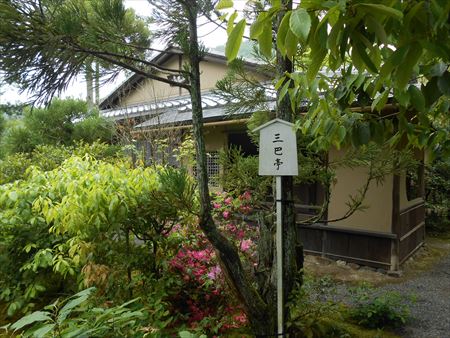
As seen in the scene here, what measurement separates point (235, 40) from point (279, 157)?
4.83ft

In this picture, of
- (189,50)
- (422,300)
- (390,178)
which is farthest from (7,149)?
(422,300)

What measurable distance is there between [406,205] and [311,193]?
169cm

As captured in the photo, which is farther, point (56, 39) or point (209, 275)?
point (209, 275)

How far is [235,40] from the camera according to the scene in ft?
2.91

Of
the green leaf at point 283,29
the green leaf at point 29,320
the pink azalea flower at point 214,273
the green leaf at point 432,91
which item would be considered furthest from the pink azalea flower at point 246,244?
the green leaf at point 283,29

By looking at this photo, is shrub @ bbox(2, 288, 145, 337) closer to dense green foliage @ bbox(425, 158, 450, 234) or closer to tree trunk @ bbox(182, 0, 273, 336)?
tree trunk @ bbox(182, 0, 273, 336)

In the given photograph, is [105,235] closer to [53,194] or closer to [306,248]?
[53,194]

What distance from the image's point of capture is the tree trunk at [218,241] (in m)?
2.43

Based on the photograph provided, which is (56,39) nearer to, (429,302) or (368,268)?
(429,302)

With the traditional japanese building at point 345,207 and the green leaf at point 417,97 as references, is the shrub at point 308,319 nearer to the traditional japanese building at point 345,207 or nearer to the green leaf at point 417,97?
the traditional japanese building at point 345,207

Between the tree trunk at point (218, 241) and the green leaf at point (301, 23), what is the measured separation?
69.0 inches

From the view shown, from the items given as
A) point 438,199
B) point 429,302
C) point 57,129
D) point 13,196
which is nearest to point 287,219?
point 13,196

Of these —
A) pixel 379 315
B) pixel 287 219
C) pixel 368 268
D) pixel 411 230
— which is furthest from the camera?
pixel 411 230

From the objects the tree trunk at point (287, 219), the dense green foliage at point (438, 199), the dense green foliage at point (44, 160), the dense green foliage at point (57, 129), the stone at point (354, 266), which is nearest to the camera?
the tree trunk at point (287, 219)
